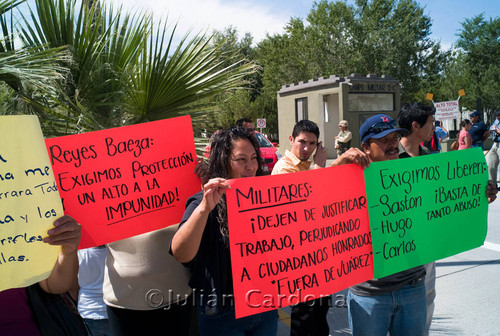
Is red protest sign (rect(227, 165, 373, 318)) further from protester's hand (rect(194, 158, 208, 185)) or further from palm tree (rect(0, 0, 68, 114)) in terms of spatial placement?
palm tree (rect(0, 0, 68, 114))

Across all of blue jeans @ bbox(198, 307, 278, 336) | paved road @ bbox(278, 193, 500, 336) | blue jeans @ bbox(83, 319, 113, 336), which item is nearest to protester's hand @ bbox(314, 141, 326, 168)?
paved road @ bbox(278, 193, 500, 336)

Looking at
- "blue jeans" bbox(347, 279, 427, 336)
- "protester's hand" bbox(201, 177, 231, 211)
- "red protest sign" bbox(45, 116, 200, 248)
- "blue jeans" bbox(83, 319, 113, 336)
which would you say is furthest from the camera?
"blue jeans" bbox(83, 319, 113, 336)

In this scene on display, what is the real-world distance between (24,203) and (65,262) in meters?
0.30

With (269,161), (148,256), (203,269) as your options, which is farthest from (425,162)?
(269,161)

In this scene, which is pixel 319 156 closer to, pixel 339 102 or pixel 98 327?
pixel 98 327

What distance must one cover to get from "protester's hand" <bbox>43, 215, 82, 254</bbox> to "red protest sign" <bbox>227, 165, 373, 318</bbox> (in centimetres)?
68

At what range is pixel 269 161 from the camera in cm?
1134

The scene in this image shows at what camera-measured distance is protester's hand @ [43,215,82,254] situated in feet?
5.27

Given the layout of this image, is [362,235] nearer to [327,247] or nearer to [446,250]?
[327,247]

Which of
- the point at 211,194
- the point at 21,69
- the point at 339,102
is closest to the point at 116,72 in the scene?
the point at 21,69

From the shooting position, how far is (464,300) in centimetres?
412

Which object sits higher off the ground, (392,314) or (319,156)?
(319,156)

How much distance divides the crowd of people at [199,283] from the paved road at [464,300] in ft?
3.41

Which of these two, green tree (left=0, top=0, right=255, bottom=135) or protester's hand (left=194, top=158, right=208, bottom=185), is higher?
green tree (left=0, top=0, right=255, bottom=135)
